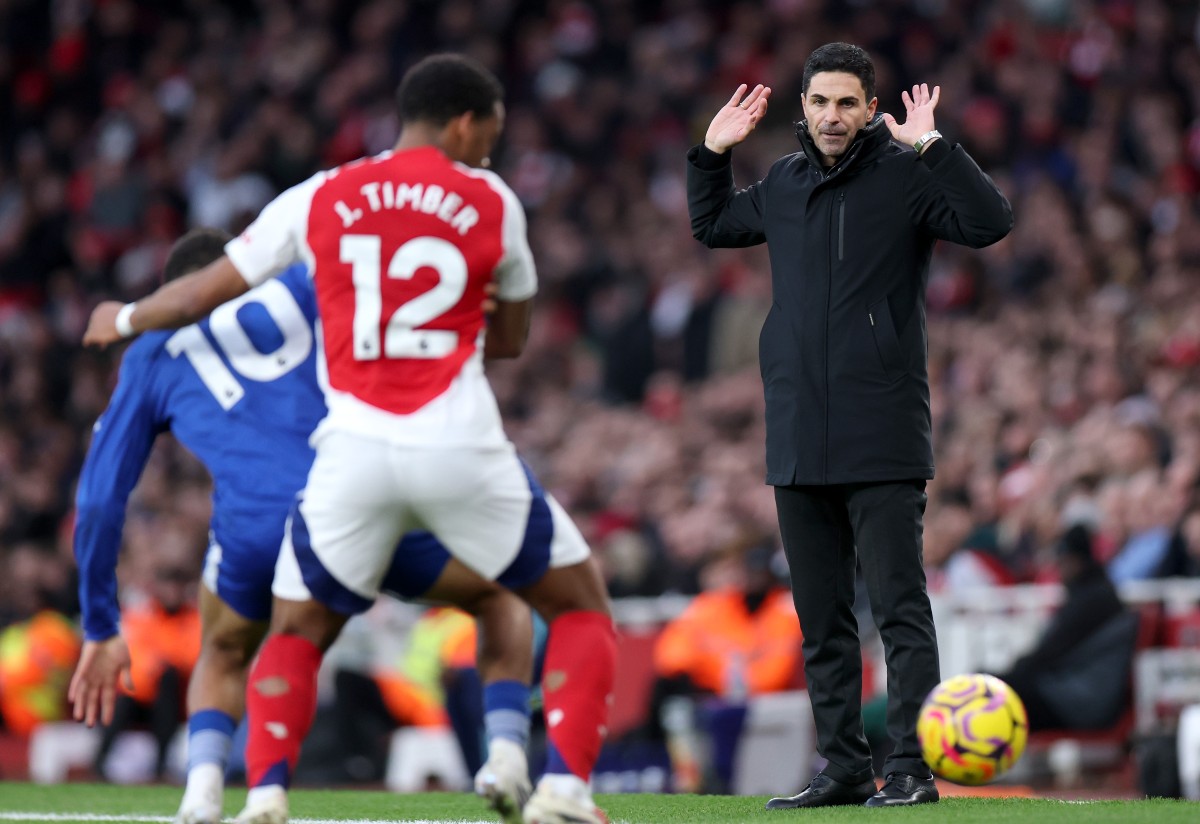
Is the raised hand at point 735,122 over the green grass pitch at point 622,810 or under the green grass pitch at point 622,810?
over

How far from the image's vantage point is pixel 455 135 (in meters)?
5.02

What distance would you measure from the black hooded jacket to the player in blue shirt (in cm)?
128

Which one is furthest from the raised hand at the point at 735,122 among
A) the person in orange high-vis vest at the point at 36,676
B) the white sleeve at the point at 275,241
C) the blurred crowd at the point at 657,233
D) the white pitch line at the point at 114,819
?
the person in orange high-vis vest at the point at 36,676

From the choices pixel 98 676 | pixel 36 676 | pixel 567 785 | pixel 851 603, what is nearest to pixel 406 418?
pixel 567 785

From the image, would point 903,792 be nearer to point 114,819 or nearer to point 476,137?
point 476,137

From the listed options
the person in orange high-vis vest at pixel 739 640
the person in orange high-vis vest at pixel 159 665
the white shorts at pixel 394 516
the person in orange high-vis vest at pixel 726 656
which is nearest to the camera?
the white shorts at pixel 394 516

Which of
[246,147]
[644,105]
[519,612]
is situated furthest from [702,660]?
[246,147]

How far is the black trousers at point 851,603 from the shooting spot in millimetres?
6047

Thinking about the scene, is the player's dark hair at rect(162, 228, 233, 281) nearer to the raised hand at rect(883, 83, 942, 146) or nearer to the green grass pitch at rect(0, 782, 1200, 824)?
the green grass pitch at rect(0, 782, 1200, 824)

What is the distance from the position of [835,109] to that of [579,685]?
2.20 meters

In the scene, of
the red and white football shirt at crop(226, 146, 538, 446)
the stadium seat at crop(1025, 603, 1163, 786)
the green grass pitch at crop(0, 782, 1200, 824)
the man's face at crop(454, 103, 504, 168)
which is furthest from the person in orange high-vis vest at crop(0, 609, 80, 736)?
the man's face at crop(454, 103, 504, 168)

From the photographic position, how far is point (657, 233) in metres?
17.1

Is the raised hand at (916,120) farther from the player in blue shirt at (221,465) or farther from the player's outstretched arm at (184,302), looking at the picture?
the player's outstretched arm at (184,302)

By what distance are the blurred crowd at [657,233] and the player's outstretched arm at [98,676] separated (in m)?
6.29
